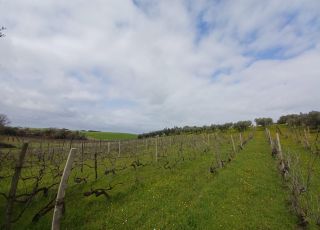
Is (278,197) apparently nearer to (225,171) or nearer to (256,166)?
(225,171)

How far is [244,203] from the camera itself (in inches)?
488

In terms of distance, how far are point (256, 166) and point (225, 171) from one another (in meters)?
3.98

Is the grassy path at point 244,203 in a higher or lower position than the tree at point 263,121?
lower

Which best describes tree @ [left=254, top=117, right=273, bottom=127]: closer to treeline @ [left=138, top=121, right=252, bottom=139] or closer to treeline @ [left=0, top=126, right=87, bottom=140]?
treeline @ [left=138, top=121, right=252, bottom=139]

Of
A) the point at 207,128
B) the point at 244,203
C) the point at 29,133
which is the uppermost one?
the point at 207,128

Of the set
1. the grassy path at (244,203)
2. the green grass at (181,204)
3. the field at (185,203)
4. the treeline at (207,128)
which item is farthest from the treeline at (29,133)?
the treeline at (207,128)

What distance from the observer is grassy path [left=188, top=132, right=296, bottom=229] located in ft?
33.1

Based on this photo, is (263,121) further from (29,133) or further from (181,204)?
(29,133)

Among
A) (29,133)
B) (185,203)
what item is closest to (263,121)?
(185,203)

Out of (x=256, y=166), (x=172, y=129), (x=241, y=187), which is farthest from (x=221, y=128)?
(x=241, y=187)

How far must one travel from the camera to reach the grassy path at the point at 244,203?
33.1ft

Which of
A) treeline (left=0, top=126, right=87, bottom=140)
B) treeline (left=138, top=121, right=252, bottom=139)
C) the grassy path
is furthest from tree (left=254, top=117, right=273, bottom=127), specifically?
treeline (left=0, top=126, right=87, bottom=140)

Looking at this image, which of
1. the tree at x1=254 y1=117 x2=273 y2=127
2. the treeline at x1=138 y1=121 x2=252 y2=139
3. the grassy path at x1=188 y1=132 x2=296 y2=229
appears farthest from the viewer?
the tree at x1=254 y1=117 x2=273 y2=127

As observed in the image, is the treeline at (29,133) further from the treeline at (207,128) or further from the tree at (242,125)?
the tree at (242,125)
